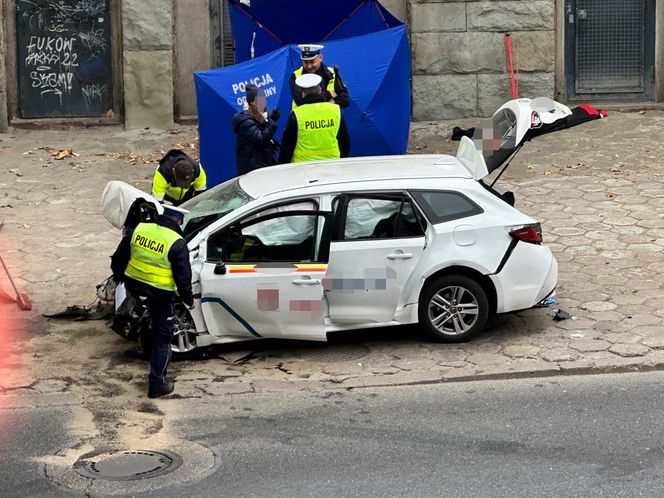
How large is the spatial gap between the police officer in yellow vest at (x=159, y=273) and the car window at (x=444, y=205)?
209 centimetres

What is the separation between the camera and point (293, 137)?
12.2 m

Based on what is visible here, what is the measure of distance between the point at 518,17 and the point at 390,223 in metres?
8.65

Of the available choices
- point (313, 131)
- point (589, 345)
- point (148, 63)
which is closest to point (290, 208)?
point (313, 131)

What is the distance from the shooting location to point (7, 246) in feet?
44.5

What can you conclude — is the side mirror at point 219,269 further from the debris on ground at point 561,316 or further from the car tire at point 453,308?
the debris on ground at point 561,316

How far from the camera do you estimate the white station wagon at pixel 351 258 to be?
1011 cm

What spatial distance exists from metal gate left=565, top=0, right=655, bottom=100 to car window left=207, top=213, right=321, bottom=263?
9.53 meters

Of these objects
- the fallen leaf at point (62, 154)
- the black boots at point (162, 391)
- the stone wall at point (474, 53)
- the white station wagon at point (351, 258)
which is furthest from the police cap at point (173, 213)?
the stone wall at point (474, 53)

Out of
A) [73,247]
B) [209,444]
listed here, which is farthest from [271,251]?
[73,247]

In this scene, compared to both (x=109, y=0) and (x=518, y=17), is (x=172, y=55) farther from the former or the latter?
(x=518, y=17)

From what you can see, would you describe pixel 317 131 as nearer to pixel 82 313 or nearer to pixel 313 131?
pixel 313 131

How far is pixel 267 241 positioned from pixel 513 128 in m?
2.58

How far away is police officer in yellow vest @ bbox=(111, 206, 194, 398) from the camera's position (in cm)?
934

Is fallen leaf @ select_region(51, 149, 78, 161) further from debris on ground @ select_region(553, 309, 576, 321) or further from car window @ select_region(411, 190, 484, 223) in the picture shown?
debris on ground @ select_region(553, 309, 576, 321)
